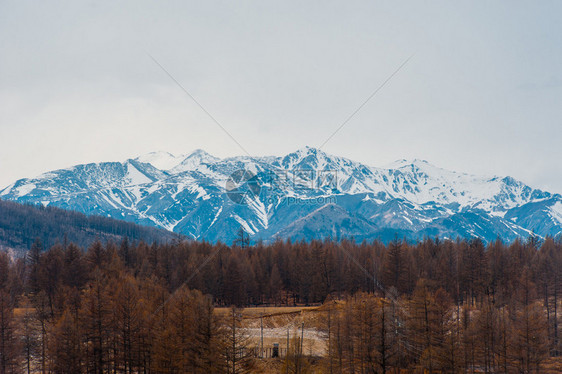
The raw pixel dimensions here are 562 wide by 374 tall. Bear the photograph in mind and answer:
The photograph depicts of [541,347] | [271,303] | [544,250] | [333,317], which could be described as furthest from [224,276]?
[544,250]

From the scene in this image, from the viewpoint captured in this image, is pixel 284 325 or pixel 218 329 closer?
pixel 218 329

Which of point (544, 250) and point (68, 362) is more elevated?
point (544, 250)

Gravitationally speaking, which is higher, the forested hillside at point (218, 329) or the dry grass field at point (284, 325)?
the forested hillside at point (218, 329)

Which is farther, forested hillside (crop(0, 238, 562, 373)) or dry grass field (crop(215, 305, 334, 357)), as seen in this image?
dry grass field (crop(215, 305, 334, 357))

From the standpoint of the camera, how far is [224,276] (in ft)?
363

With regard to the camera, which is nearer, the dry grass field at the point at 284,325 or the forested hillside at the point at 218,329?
the forested hillside at the point at 218,329

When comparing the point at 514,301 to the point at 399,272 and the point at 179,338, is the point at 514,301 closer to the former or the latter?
the point at 399,272

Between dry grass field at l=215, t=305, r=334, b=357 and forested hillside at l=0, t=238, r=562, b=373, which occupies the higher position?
forested hillside at l=0, t=238, r=562, b=373

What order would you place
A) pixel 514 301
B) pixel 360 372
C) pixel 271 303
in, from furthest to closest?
pixel 271 303 → pixel 514 301 → pixel 360 372

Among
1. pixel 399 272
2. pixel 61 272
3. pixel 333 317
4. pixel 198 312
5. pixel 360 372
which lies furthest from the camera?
pixel 399 272

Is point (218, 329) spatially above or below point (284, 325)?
above

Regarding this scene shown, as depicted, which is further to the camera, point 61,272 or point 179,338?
point 61,272

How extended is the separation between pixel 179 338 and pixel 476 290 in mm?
81178

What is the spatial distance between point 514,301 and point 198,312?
57634mm
